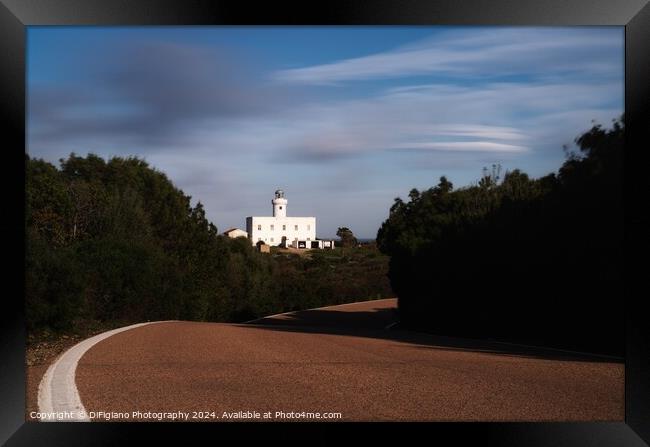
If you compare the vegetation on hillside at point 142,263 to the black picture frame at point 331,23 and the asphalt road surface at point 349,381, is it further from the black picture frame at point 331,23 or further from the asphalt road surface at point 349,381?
the black picture frame at point 331,23

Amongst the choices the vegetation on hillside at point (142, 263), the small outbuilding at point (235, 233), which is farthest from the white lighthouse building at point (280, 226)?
the small outbuilding at point (235, 233)

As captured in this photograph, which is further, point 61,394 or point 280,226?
point 280,226

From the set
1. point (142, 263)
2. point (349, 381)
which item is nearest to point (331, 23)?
point (349, 381)

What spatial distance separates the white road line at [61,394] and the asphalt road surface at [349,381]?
142 millimetres

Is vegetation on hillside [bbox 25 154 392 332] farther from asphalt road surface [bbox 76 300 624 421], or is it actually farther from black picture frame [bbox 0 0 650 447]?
black picture frame [bbox 0 0 650 447]

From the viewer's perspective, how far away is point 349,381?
9250 millimetres

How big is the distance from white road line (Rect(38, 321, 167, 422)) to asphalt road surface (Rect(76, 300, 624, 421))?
0.47 feet

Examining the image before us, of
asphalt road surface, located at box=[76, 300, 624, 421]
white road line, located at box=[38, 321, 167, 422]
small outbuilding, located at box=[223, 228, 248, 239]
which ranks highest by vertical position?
small outbuilding, located at box=[223, 228, 248, 239]

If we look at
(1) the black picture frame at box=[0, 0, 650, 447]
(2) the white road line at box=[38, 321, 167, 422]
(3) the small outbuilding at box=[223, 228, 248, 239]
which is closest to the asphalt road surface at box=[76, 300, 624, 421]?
(2) the white road line at box=[38, 321, 167, 422]

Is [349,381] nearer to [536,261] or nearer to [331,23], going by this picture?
[331,23]

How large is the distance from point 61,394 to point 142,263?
14621 mm

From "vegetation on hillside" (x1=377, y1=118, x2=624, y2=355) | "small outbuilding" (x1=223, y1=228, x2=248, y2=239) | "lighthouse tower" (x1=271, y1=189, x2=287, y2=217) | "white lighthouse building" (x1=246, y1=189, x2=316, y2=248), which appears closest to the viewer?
"vegetation on hillside" (x1=377, y1=118, x2=624, y2=355)

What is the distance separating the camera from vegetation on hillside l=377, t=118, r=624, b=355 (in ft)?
47.8

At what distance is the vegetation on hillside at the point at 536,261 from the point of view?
47.8 ft
